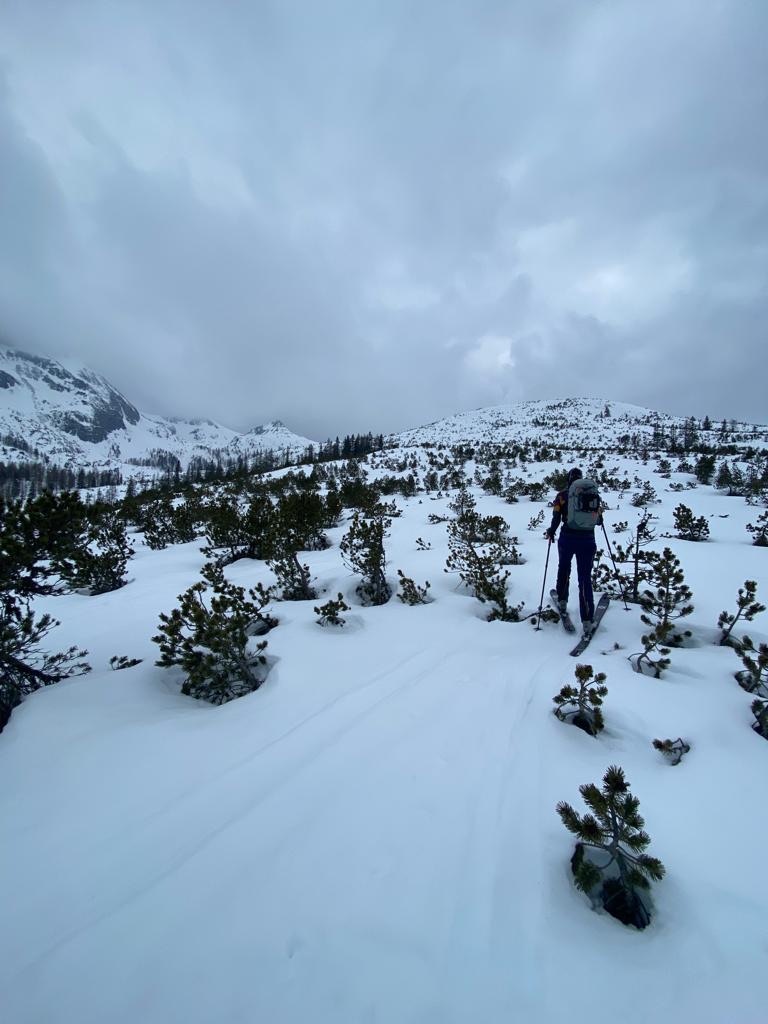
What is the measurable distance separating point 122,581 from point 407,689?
8.47 m

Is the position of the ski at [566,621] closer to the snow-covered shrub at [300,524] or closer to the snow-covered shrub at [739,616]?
the snow-covered shrub at [739,616]

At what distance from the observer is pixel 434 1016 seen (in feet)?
5.15

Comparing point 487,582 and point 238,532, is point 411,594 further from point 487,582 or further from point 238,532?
point 238,532

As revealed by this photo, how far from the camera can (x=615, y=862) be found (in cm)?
225

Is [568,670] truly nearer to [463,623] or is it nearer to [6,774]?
[463,623]

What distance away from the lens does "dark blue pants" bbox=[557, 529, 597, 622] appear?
567 cm

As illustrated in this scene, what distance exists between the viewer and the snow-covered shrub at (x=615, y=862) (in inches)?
78.8

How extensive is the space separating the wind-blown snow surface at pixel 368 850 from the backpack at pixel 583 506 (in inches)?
88.1

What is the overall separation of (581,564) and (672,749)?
10.4 feet

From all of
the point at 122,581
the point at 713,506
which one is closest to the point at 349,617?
the point at 122,581

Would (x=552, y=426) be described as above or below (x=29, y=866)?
above

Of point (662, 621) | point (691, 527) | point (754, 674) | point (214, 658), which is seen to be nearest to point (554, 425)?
point (691, 527)

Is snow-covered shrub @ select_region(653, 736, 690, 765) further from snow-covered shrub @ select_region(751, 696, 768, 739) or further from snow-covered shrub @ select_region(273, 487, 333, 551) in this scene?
Answer: snow-covered shrub @ select_region(273, 487, 333, 551)

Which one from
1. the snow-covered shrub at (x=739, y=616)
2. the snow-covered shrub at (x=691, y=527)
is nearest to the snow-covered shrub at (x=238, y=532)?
the snow-covered shrub at (x=739, y=616)
